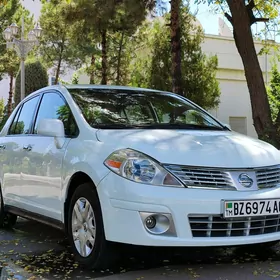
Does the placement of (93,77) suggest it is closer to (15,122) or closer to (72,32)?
(72,32)

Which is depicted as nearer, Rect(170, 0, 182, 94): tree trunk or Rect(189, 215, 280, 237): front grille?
Rect(189, 215, 280, 237): front grille

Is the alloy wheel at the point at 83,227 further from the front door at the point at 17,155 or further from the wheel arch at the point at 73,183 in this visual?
the front door at the point at 17,155

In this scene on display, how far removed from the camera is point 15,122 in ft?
19.5

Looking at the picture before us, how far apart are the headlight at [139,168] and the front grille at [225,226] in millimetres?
329

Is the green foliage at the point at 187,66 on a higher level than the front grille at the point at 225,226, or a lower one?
higher

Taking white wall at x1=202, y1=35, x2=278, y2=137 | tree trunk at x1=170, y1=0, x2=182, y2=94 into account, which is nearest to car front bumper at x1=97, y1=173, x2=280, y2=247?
tree trunk at x1=170, y1=0, x2=182, y2=94

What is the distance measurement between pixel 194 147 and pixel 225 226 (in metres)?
0.67

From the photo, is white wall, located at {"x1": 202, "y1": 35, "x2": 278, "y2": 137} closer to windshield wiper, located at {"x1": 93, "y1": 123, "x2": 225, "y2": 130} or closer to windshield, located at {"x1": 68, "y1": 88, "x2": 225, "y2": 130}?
windshield, located at {"x1": 68, "y1": 88, "x2": 225, "y2": 130}

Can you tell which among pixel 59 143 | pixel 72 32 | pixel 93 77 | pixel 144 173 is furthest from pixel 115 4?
pixel 144 173

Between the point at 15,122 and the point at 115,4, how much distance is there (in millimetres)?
7821

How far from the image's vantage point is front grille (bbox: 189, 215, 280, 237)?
359cm

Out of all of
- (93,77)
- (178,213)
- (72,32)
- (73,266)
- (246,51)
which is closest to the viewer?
(178,213)

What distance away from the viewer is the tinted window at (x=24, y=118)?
5.49 m

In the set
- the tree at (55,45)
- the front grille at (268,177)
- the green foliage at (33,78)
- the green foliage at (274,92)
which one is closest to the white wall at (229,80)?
the green foliage at (274,92)
